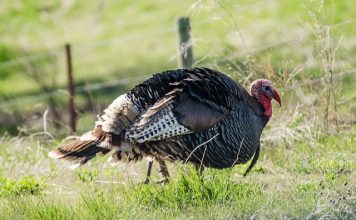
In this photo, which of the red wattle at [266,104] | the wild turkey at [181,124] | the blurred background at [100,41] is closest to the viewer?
the wild turkey at [181,124]

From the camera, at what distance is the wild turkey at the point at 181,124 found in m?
8.09

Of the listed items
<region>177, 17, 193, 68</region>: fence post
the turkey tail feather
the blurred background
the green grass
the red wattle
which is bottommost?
the blurred background

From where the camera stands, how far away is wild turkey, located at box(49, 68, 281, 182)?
26.5 feet

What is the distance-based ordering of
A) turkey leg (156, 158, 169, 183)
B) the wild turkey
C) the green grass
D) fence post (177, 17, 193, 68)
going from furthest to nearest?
1. fence post (177, 17, 193, 68)
2. turkey leg (156, 158, 169, 183)
3. the wild turkey
4. the green grass

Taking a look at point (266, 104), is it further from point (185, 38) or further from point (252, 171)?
point (185, 38)

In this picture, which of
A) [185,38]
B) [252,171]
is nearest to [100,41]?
[185,38]

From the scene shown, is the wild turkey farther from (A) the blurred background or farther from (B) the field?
(A) the blurred background

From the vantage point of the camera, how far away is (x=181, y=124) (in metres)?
8.07

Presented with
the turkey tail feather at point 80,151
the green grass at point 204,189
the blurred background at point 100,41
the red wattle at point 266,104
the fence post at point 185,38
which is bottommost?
the blurred background at point 100,41

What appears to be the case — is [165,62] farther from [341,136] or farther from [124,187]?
[124,187]

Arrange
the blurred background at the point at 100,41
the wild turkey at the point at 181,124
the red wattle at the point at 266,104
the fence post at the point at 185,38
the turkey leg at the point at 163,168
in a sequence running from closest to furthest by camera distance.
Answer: the wild turkey at the point at 181,124 < the turkey leg at the point at 163,168 < the red wattle at the point at 266,104 < the fence post at the point at 185,38 < the blurred background at the point at 100,41

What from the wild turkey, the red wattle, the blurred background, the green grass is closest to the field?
the green grass

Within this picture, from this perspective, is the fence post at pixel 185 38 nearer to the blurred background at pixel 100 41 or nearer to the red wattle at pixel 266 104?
the red wattle at pixel 266 104

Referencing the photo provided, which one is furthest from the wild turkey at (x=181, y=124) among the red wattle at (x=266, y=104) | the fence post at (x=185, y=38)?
the fence post at (x=185, y=38)
